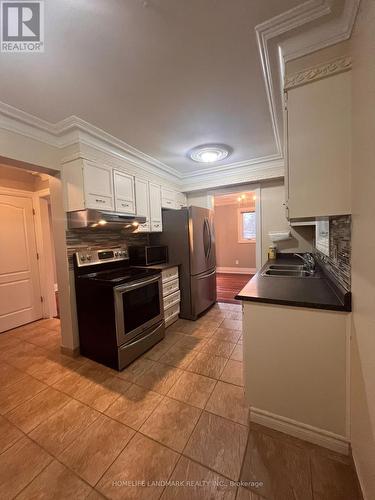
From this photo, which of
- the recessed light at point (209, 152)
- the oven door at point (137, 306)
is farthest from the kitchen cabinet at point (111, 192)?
the oven door at point (137, 306)

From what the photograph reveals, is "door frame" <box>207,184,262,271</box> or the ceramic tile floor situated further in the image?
"door frame" <box>207,184,262,271</box>

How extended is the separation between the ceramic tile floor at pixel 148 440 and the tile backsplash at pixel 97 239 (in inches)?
48.8

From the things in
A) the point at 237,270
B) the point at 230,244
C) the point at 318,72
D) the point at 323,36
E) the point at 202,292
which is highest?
the point at 323,36

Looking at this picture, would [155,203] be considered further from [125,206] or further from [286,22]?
[286,22]

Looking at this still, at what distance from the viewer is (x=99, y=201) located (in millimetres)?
2287

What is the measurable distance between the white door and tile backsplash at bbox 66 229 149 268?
157 cm

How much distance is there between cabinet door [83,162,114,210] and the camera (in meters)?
2.16

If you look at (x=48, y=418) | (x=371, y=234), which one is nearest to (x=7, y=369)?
(x=48, y=418)

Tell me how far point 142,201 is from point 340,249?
2391mm

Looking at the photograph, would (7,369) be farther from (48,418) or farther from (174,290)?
(174,290)

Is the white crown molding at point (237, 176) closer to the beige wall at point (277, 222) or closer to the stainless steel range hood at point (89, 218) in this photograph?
the beige wall at point (277, 222)

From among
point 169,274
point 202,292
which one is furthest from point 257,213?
point 169,274

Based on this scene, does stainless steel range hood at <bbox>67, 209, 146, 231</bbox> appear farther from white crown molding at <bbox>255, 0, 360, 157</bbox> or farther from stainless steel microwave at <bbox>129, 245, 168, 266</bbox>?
white crown molding at <bbox>255, 0, 360, 157</bbox>

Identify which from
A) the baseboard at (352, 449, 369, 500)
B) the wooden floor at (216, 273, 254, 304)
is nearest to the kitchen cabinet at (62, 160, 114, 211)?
the baseboard at (352, 449, 369, 500)
